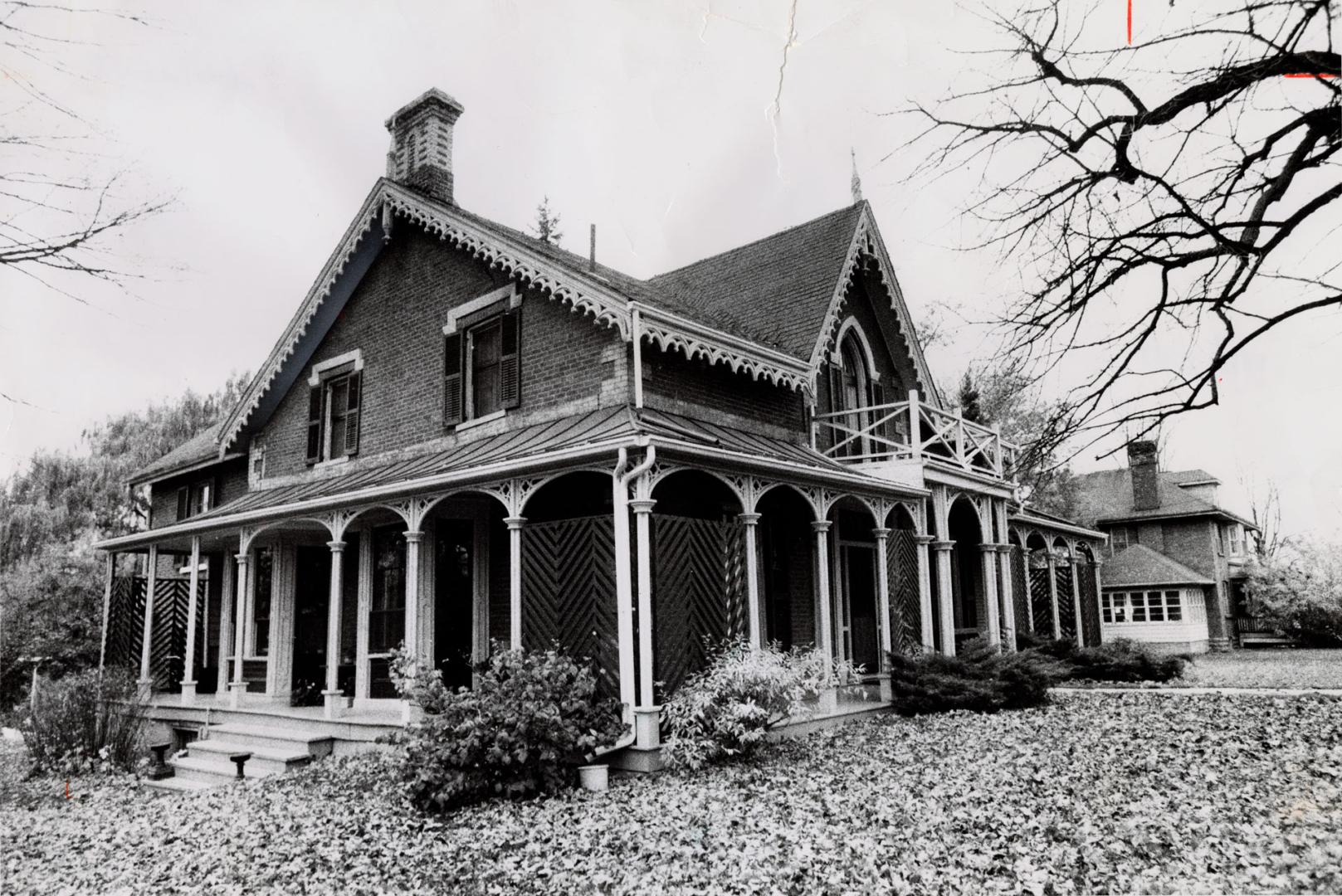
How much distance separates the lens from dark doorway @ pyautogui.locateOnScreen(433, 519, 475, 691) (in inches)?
526

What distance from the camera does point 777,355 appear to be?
43.8ft

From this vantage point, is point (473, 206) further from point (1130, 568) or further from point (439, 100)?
point (1130, 568)

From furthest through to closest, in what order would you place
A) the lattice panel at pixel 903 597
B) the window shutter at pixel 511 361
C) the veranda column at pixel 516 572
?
the lattice panel at pixel 903 597 → the window shutter at pixel 511 361 → the veranda column at pixel 516 572

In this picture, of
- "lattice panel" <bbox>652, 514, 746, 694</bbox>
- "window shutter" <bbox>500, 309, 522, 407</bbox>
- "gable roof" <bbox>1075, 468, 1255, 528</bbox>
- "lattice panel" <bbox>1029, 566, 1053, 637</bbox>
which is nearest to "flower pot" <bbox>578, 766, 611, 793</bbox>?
"lattice panel" <bbox>652, 514, 746, 694</bbox>

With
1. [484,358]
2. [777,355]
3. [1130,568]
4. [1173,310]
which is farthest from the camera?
[1130,568]

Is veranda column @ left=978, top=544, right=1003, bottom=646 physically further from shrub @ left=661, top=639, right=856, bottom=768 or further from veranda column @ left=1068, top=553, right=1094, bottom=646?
veranda column @ left=1068, top=553, right=1094, bottom=646

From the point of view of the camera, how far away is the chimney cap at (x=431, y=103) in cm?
1639

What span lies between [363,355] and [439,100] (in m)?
4.71

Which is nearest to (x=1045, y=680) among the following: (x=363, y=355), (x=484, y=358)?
(x=484, y=358)

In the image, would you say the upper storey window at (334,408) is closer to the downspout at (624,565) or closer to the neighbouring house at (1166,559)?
the downspout at (624,565)

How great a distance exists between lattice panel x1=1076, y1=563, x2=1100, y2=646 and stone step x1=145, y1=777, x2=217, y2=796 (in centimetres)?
1996

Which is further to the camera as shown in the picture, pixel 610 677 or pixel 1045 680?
pixel 1045 680

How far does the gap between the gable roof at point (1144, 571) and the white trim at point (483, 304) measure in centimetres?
2592

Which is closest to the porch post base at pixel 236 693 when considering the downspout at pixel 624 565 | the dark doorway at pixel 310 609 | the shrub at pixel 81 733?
the dark doorway at pixel 310 609
